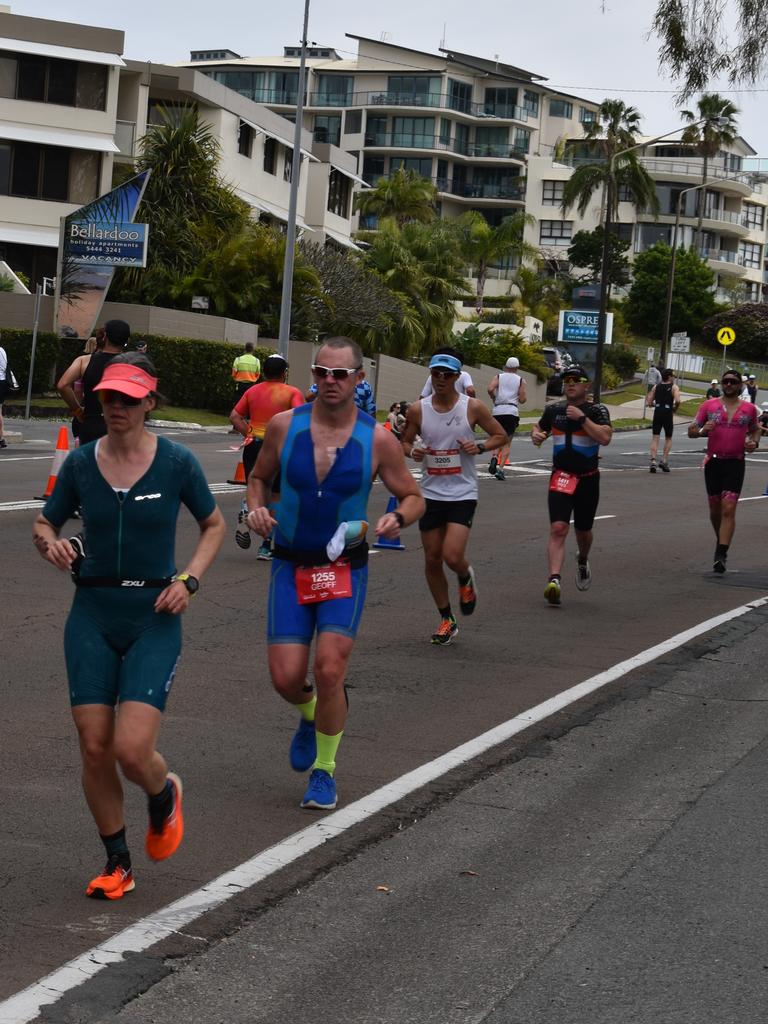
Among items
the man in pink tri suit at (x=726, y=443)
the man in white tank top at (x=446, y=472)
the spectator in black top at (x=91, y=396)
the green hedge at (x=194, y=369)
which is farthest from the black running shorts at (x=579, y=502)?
the green hedge at (x=194, y=369)

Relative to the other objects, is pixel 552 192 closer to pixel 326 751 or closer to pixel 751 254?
pixel 751 254

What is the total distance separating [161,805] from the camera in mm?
5484

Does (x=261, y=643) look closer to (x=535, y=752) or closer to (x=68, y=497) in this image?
(x=535, y=752)

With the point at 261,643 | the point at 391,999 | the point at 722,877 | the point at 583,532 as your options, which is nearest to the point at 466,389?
the point at 583,532

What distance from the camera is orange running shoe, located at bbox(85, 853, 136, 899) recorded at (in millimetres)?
5348

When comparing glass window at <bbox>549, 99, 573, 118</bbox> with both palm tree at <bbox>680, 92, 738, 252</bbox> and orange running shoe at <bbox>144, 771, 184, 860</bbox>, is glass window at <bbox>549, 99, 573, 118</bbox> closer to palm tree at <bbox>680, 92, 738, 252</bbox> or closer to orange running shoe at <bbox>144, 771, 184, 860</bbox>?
palm tree at <bbox>680, 92, 738, 252</bbox>

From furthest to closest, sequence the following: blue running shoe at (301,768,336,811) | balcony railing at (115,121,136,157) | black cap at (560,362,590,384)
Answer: balcony railing at (115,121,136,157)
black cap at (560,362,590,384)
blue running shoe at (301,768,336,811)

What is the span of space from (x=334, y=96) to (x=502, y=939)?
103 metres

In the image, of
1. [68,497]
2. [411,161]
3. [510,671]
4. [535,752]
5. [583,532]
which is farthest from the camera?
[411,161]

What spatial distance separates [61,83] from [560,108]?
68.2 metres

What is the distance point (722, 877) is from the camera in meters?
5.95

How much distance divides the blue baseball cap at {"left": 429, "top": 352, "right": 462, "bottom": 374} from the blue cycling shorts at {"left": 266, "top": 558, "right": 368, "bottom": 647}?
4.07m

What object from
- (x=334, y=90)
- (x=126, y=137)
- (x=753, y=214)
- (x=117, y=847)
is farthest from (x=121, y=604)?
(x=753, y=214)

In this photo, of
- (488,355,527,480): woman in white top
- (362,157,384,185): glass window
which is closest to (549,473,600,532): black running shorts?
(488,355,527,480): woman in white top
